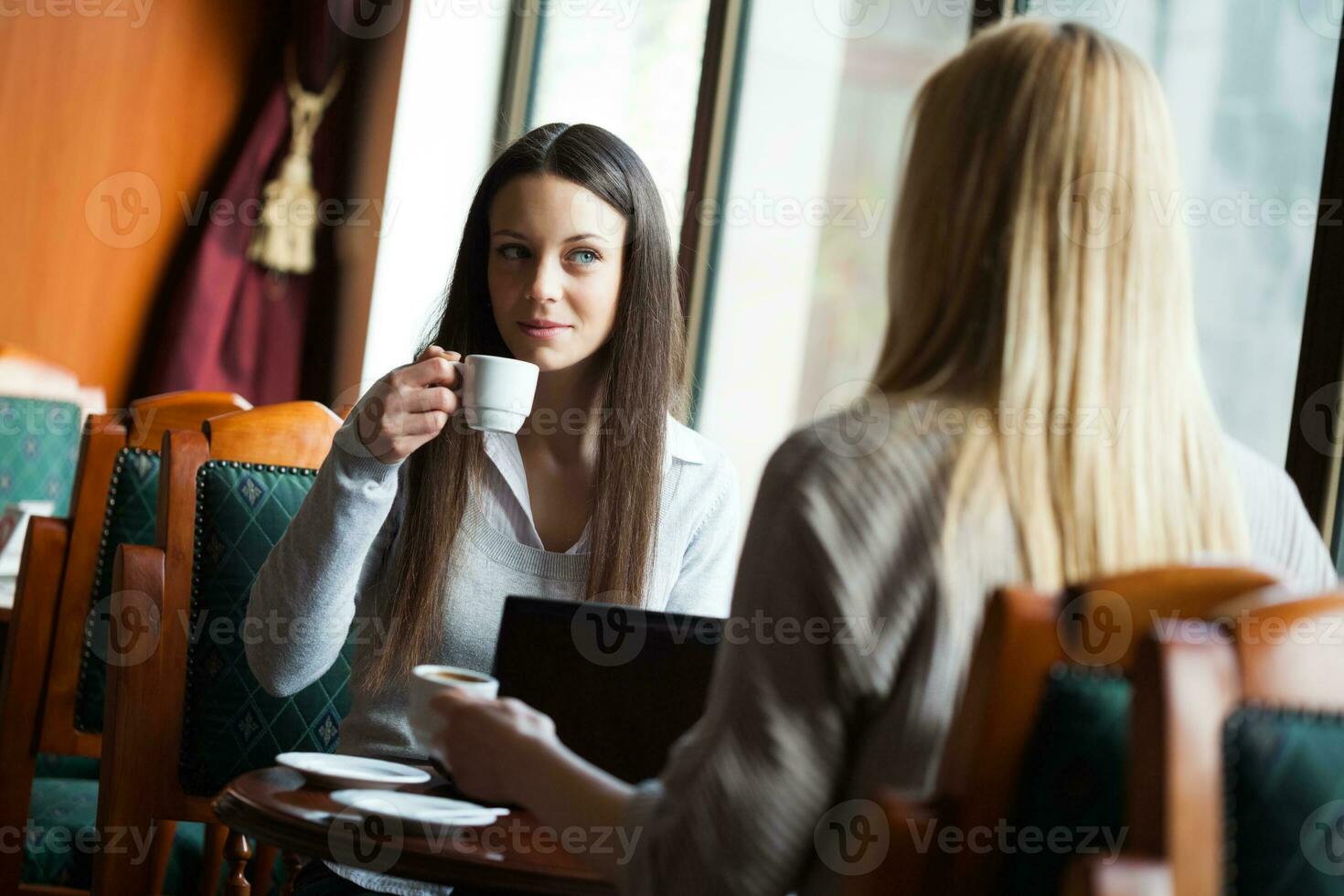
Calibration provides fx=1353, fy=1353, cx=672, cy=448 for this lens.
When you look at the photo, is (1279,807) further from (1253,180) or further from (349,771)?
(1253,180)

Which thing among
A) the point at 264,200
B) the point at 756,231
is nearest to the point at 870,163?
the point at 756,231

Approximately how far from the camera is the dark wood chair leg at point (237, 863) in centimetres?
205

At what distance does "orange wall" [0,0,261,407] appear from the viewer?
12.5ft

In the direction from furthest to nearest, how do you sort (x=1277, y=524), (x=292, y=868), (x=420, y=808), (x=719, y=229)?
(x=719, y=229)
(x=292, y=868)
(x=420, y=808)
(x=1277, y=524)

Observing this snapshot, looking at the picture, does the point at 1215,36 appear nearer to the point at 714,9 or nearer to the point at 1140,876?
the point at 714,9

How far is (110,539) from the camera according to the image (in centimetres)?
223

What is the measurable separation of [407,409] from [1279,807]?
3.90ft

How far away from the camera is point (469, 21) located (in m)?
4.19

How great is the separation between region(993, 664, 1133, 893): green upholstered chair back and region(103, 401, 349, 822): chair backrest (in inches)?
58.8

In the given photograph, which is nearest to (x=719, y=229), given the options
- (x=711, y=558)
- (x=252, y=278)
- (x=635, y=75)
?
(x=635, y=75)

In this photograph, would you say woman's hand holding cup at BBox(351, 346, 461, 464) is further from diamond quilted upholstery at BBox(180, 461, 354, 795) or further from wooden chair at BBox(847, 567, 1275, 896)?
wooden chair at BBox(847, 567, 1275, 896)

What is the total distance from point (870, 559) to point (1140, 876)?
13.2 inches

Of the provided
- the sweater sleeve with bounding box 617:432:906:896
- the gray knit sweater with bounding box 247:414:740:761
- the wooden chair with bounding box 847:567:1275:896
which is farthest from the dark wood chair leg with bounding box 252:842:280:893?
the wooden chair with bounding box 847:567:1275:896

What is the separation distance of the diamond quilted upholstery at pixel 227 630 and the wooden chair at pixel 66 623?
241 mm
